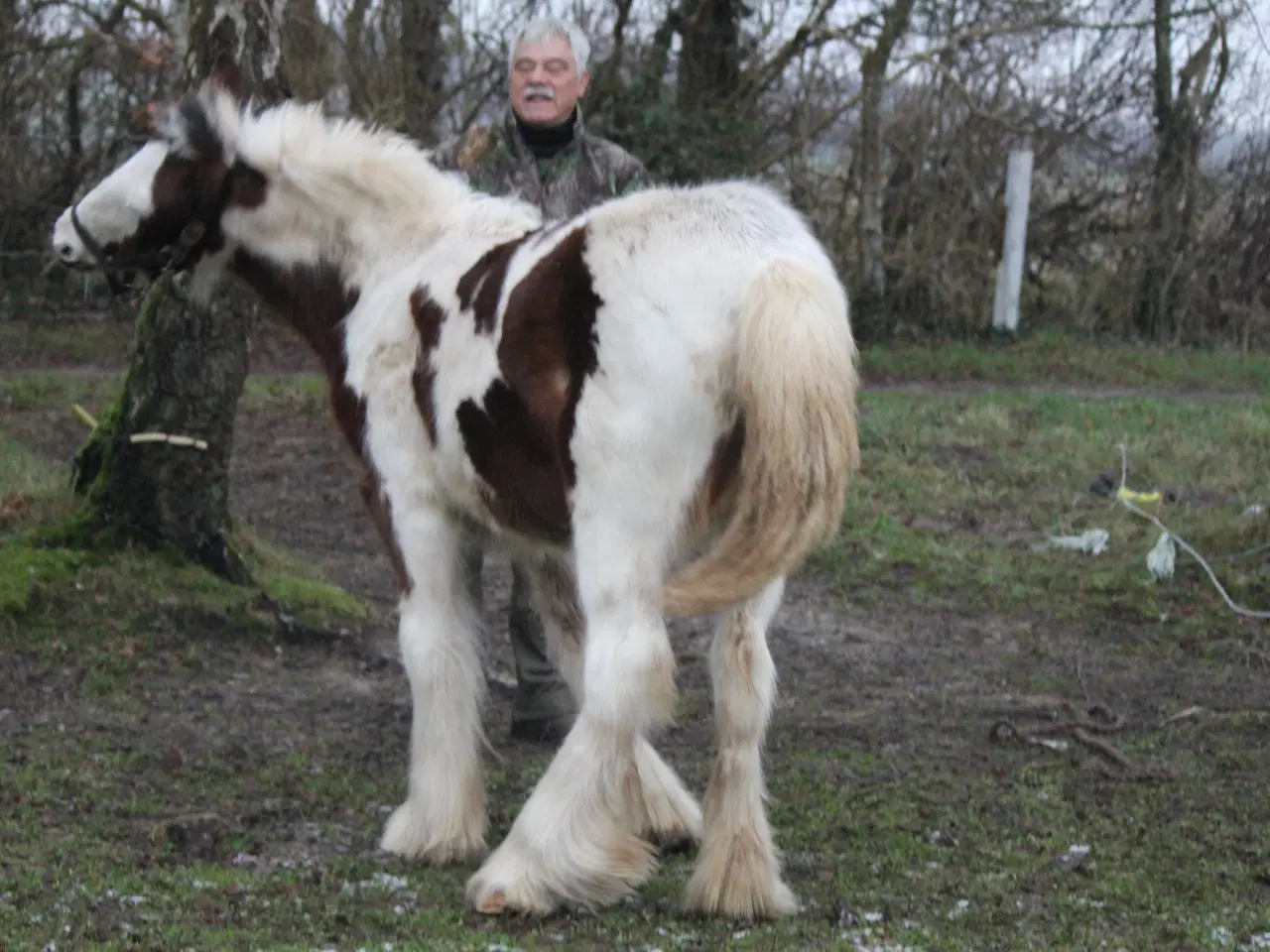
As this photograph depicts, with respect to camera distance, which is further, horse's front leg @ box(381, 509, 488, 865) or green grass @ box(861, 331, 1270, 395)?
green grass @ box(861, 331, 1270, 395)

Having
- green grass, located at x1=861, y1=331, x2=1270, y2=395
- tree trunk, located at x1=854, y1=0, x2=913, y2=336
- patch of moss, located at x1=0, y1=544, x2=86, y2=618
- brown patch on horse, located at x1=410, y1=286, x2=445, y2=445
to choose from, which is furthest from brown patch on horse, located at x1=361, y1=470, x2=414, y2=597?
tree trunk, located at x1=854, y1=0, x2=913, y2=336

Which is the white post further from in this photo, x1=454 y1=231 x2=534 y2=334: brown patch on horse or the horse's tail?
the horse's tail

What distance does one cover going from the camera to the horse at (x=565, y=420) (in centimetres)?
380

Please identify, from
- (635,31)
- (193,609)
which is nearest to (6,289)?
(635,31)

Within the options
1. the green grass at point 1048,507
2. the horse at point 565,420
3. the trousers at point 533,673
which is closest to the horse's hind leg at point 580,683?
the horse at point 565,420

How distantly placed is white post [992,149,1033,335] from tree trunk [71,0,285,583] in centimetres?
1012

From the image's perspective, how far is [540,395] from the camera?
13.3 ft

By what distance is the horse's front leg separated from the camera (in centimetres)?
458

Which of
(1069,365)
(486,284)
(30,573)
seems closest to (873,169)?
(1069,365)

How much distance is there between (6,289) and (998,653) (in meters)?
11.2

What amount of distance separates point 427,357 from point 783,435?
1.20 meters

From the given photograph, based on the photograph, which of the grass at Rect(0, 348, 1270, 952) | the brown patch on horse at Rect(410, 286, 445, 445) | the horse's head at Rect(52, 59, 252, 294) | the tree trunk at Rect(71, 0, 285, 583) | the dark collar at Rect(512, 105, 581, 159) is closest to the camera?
the grass at Rect(0, 348, 1270, 952)

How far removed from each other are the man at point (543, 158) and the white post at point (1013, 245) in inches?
431

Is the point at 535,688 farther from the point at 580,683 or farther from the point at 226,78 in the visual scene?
the point at 226,78
